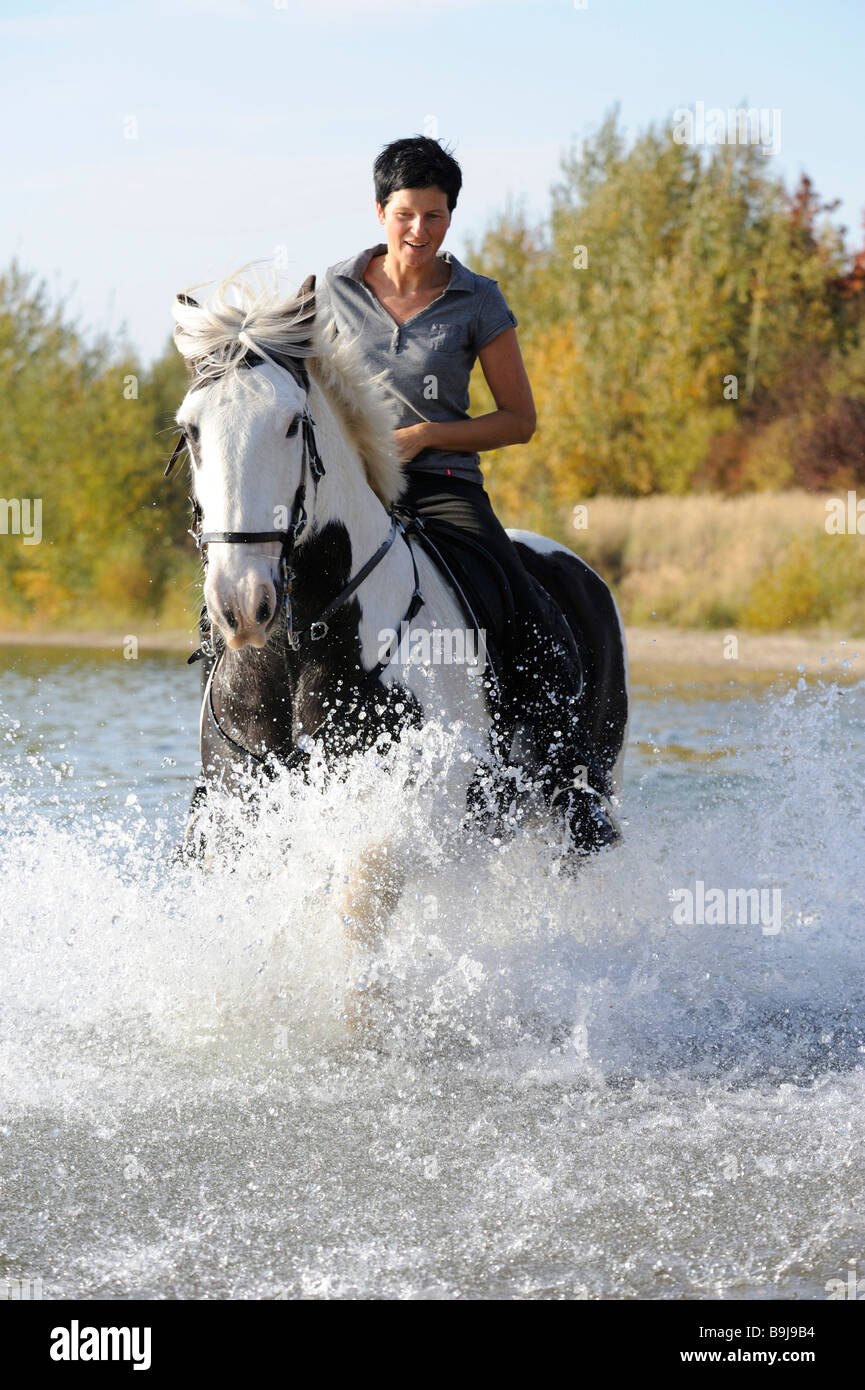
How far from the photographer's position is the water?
3.10m

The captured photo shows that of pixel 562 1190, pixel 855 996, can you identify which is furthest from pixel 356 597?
pixel 855 996

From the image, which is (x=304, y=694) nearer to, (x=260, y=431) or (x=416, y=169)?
(x=260, y=431)

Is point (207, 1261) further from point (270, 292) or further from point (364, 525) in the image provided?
point (270, 292)

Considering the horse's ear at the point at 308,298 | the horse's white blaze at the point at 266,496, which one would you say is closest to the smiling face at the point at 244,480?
the horse's white blaze at the point at 266,496

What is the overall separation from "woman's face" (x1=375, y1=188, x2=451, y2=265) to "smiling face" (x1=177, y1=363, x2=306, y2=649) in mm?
1323

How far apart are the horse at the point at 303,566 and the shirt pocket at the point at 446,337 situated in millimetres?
603

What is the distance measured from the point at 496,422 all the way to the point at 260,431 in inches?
57.5

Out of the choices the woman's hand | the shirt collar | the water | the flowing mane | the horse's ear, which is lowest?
the water

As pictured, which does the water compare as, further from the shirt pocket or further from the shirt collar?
the shirt collar

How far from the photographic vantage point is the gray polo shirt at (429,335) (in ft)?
15.7

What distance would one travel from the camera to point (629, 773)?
10.7 metres

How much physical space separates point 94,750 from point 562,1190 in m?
7.70

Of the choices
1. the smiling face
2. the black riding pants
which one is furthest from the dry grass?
the smiling face

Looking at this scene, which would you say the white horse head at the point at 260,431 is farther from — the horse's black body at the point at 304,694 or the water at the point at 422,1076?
the water at the point at 422,1076
